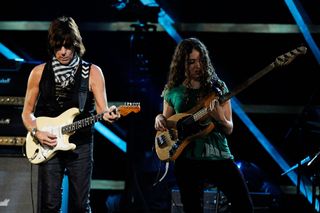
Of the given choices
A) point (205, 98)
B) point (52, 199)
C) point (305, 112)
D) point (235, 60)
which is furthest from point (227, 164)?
point (235, 60)

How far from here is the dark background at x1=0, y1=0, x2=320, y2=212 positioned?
7.07 meters

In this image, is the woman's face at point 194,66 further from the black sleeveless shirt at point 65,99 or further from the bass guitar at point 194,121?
the black sleeveless shirt at point 65,99

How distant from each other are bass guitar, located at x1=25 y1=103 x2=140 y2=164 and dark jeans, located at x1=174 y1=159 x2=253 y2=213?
683 mm

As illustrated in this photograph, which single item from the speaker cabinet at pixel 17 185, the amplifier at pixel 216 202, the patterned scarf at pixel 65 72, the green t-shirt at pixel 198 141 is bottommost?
the amplifier at pixel 216 202

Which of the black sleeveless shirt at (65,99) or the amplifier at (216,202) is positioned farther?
the amplifier at (216,202)

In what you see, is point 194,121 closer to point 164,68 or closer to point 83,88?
point 83,88

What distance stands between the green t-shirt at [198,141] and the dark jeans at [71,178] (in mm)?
819

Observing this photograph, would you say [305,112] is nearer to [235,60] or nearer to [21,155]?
[235,60]

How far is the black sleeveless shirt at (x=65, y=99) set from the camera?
16.0ft

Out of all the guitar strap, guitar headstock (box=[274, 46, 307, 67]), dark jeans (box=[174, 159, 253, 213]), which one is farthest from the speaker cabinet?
guitar headstock (box=[274, 46, 307, 67])

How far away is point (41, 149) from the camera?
4895 mm

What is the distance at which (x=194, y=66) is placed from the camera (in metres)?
5.17

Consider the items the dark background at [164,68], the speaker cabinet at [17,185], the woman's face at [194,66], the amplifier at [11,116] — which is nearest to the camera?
the woman's face at [194,66]

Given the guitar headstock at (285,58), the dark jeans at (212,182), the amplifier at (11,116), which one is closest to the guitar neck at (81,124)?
the dark jeans at (212,182)
